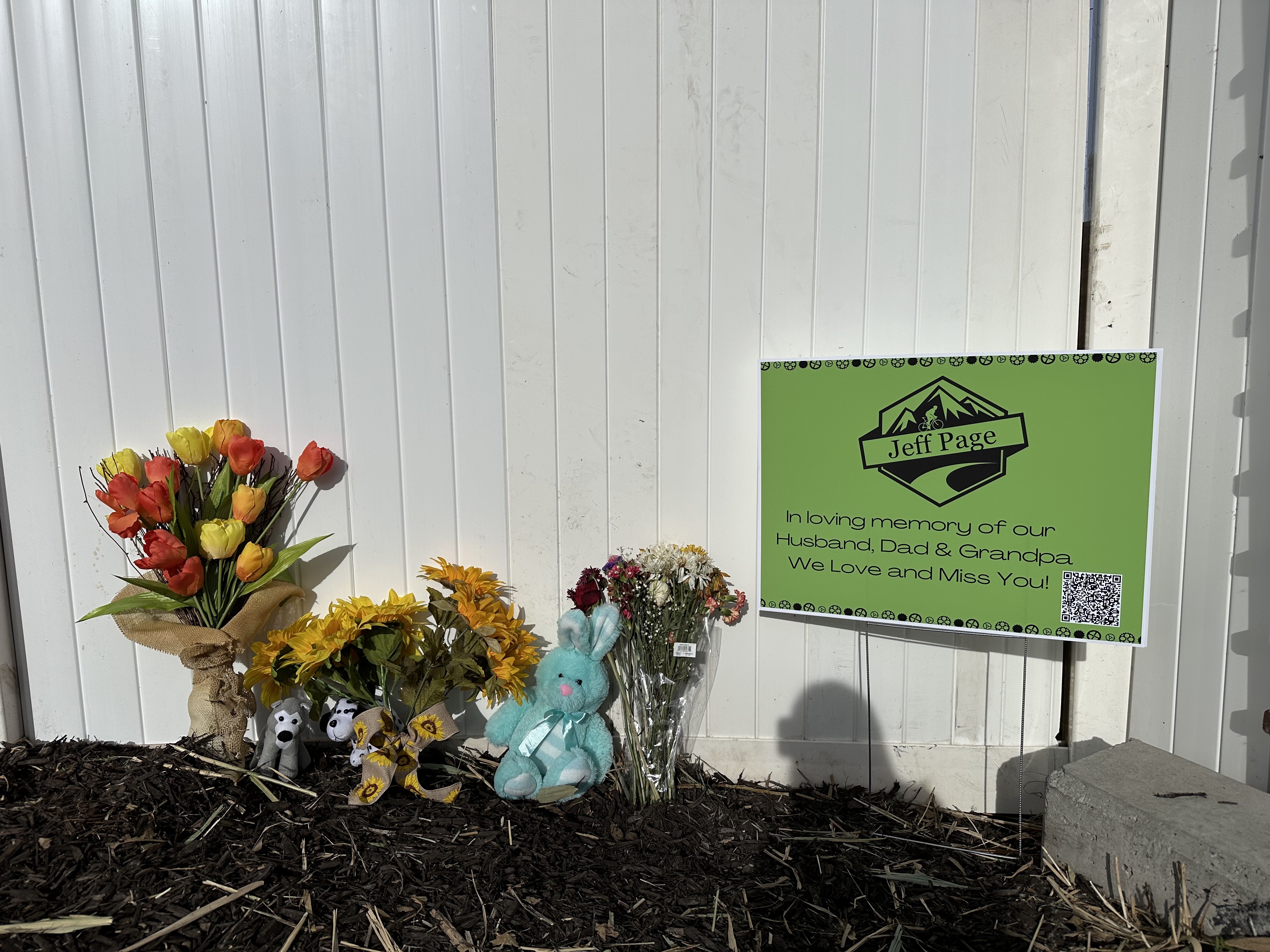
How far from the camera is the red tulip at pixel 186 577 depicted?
2.13 meters

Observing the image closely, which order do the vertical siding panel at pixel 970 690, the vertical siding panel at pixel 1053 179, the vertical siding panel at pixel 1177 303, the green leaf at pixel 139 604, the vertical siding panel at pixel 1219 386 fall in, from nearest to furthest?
1. the vertical siding panel at pixel 1219 386
2. the vertical siding panel at pixel 1177 303
3. the vertical siding panel at pixel 1053 179
4. the green leaf at pixel 139 604
5. the vertical siding panel at pixel 970 690

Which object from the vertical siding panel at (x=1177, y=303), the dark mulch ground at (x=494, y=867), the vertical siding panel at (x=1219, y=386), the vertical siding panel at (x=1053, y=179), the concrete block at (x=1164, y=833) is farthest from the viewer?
the vertical siding panel at (x=1053, y=179)

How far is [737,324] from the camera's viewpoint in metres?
2.27

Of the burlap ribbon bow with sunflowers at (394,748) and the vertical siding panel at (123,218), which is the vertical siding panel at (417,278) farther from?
the vertical siding panel at (123,218)

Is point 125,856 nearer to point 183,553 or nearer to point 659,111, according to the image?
point 183,553

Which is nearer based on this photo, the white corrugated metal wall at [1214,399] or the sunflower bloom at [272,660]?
the white corrugated metal wall at [1214,399]

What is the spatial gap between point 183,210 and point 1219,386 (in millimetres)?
3058

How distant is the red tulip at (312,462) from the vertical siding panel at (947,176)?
1872 mm

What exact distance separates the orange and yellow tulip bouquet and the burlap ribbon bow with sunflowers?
0.47m

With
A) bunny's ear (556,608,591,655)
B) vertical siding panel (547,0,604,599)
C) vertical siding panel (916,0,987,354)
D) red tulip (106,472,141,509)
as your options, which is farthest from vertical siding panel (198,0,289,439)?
vertical siding panel (916,0,987,354)

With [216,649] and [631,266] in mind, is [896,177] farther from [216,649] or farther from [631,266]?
[216,649]

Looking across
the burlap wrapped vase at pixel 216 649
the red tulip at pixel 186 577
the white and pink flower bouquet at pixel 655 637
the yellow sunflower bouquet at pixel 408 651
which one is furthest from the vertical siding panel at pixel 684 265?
the red tulip at pixel 186 577

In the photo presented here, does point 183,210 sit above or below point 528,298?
above

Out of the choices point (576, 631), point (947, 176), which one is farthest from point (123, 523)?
point (947, 176)
